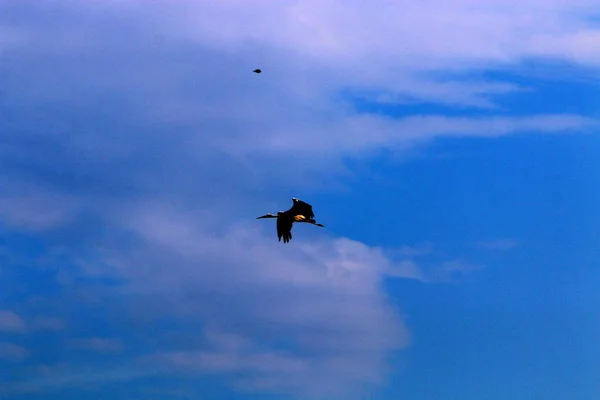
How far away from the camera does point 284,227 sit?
153 metres

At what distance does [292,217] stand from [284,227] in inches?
66.8

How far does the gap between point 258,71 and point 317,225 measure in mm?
16363

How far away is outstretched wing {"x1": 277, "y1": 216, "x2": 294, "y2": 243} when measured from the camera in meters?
153

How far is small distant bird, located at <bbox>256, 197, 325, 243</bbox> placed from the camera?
15062 cm

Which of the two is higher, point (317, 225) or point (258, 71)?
point (258, 71)

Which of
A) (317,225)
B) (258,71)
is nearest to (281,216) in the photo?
(317,225)

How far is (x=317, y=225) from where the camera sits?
15050cm

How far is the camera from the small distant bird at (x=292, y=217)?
151 meters

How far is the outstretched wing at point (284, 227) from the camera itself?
152875 mm

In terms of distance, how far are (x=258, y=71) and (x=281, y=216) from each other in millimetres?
15960

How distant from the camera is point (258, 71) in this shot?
476 feet

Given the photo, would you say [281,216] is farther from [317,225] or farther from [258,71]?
[258,71]
